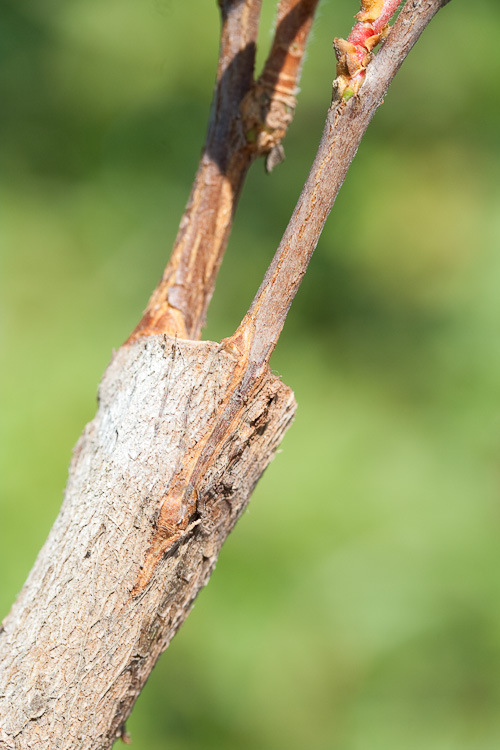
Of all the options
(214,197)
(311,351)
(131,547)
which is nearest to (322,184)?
(214,197)

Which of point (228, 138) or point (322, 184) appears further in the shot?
point (228, 138)

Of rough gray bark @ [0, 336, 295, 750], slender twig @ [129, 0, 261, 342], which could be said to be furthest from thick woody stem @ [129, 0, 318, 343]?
rough gray bark @ [0, 336, 295, 750]

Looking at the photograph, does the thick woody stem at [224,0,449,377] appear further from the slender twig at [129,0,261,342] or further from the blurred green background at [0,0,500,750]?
the blurred green background at [0,0,500,750]

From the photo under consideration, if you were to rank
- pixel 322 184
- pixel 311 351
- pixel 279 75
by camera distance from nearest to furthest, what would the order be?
1. pixel 322 184
2. pixel 279 75
3. pixel 311 351

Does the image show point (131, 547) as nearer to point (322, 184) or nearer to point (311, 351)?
point (322, 184)

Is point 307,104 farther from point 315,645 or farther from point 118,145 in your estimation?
point 315,645

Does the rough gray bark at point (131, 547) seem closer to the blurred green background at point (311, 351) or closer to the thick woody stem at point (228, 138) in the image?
the thick woody stem at point (228, 138)
